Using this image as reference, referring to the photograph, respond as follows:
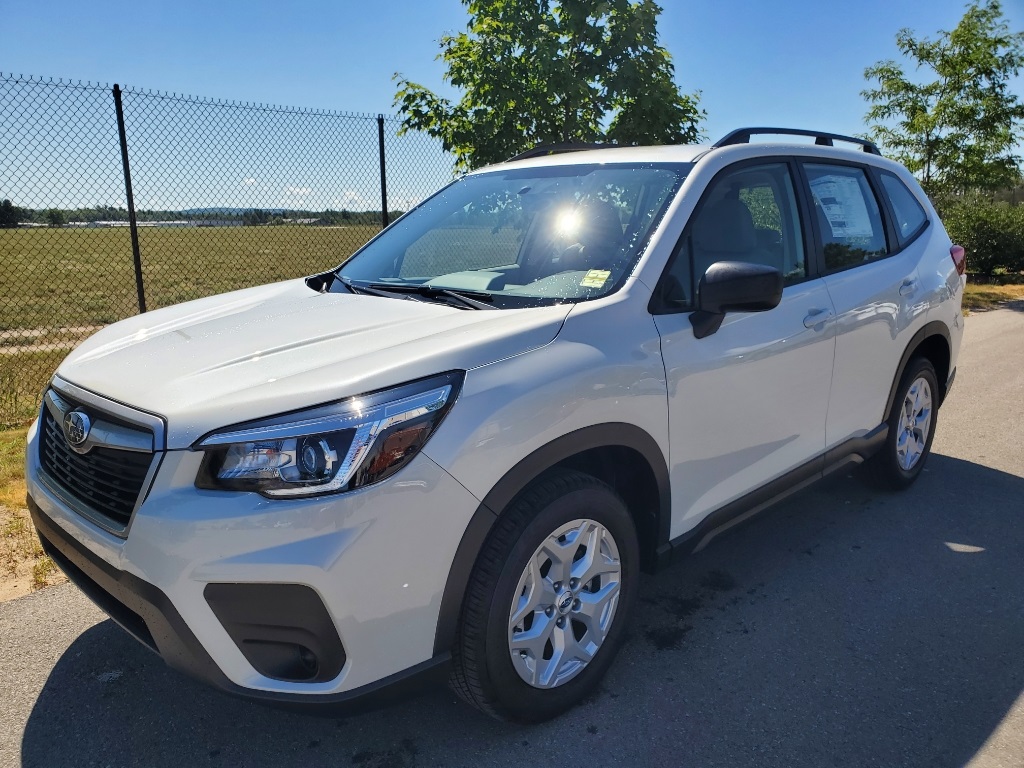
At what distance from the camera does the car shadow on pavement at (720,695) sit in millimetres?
2430

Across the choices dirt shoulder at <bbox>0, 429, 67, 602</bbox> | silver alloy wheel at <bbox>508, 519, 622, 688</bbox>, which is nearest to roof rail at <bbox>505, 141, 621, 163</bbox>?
silver alloy wheel at <bbox>508, 519, 622, 688</bbox>

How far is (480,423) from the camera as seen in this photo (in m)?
2.13

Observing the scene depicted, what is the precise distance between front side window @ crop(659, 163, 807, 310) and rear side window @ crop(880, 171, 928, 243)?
3.67 feet

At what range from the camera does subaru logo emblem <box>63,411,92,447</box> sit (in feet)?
7.57

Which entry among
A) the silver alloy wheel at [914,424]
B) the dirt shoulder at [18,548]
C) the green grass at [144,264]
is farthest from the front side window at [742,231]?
the green grass at [144,264]

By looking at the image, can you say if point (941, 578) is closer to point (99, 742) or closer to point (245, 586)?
point (245, 586)

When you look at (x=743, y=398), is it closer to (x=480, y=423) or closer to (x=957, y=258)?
(x=480, y=423)

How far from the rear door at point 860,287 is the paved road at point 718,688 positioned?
0.72 meters

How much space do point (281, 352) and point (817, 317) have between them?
2.23 m

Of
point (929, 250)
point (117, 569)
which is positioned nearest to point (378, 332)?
point (117, 569)

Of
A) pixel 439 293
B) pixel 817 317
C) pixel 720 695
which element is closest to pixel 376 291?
pixel 439 293

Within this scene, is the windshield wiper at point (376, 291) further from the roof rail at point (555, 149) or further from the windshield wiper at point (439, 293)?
the roof rail at point (555, 149)

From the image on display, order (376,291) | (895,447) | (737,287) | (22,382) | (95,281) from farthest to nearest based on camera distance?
(95,281)
(22,382)
(895,447)
(376,291)
(737,287)

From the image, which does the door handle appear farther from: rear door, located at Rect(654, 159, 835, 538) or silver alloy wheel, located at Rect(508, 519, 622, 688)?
silver alloy wheel, located at Rect(508, 519, 622, 688)
